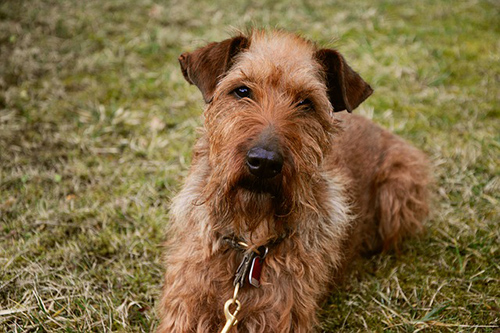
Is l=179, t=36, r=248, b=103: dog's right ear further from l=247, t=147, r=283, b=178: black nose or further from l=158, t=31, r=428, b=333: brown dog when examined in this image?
l=247, t=147, r=283, b=178: black nose

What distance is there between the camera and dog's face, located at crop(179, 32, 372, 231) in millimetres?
2602

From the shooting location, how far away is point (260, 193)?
2.69 meters

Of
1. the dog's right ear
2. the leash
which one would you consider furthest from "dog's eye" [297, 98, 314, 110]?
Answer: the leash

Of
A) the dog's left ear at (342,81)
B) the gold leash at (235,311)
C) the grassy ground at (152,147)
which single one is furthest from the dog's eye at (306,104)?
the grassy ground at (152,147)

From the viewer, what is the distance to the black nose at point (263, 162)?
98.2 inches

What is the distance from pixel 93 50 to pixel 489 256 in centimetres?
652

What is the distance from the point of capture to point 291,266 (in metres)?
3.05

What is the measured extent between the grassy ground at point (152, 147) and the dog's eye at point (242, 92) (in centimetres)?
159

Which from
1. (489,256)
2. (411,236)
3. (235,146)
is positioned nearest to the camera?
(235,146)

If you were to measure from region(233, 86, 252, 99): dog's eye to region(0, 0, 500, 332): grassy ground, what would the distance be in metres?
1.59

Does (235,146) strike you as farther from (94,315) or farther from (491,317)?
(491,317)

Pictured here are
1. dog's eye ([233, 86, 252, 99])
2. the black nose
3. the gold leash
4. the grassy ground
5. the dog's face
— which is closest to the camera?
the black nose

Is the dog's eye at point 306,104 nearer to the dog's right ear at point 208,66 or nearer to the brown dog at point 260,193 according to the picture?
the brown dog at point 260,193

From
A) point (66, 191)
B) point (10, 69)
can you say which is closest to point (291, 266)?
point (66, 191)
